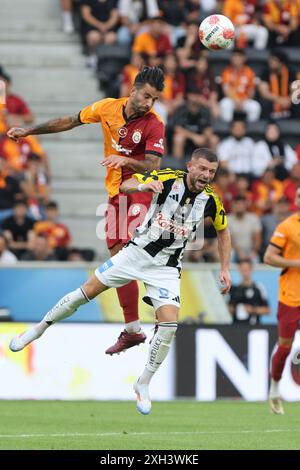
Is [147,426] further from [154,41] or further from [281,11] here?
[281,11]

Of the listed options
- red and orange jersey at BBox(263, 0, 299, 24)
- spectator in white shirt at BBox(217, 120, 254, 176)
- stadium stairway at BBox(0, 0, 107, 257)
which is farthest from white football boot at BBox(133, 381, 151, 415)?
red and orange jersey at BBox(263, 0, 299, 24)

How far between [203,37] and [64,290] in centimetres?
705

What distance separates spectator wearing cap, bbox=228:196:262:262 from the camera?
67.1 ft

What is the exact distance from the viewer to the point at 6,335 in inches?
688

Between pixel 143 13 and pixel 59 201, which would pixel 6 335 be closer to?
pixel 59 201

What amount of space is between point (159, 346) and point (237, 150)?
398 inches

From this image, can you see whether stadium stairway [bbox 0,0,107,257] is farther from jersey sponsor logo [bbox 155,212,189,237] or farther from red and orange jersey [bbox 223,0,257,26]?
jersey sponsor logo [bbox 155,212,189,237]

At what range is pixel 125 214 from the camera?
12.8 meters

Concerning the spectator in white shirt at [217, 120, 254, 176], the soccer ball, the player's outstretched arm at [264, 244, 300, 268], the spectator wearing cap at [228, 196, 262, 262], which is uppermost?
the soccer ball

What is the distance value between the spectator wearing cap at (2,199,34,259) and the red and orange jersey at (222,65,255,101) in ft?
17.9

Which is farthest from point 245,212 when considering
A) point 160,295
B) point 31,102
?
point 160,295

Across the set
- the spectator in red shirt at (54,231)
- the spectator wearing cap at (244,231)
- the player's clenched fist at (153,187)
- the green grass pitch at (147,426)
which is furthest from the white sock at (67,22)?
the player's clenched fist at (153,187)

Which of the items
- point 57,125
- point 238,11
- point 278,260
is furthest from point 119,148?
point 238,11

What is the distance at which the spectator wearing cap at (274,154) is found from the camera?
22328 mm
